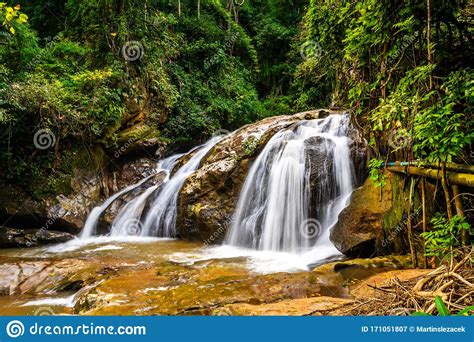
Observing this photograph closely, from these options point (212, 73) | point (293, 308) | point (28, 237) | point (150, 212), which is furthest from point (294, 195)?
point (212, 73)

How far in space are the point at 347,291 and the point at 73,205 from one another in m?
7.97

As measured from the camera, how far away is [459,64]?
4.29 metres

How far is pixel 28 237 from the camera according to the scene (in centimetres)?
841

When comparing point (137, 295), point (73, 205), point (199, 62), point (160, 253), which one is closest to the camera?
point (137, 295)

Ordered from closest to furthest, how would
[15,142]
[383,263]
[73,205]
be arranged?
[383,263]
[15,142]
[73,205]

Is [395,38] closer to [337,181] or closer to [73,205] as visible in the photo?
[337,181]

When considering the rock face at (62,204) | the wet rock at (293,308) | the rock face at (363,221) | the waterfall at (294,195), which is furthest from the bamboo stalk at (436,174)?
the rock face at (62,204)

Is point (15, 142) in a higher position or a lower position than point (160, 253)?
higher

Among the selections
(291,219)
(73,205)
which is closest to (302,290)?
(291,219)

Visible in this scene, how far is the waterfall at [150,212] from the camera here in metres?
9.09

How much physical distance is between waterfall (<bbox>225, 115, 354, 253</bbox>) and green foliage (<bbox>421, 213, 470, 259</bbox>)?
9.45ft

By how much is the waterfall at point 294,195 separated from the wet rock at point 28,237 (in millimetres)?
4340

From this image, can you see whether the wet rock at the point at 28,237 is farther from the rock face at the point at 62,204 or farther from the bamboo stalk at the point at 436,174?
the bamboo stalk at the point at 436,174

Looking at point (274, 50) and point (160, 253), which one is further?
point (274, 50)
